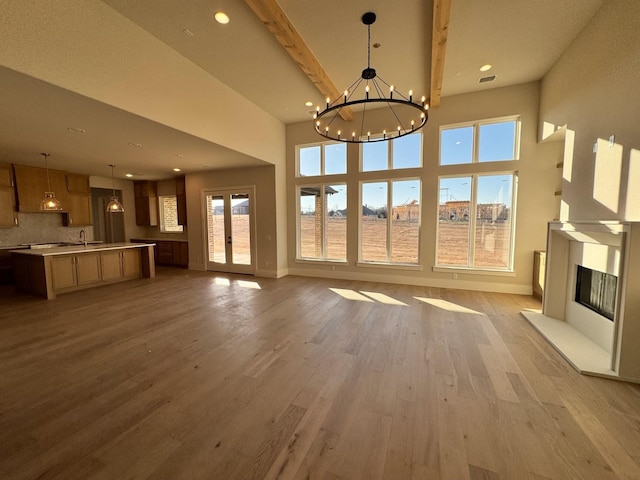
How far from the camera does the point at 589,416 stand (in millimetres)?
2016

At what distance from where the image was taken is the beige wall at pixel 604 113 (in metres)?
2.67

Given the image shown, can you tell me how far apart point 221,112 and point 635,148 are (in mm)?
5582

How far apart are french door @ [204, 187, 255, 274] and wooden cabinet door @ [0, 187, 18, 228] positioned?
4292 millimetres

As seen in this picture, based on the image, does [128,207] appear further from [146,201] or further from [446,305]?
[446,305]

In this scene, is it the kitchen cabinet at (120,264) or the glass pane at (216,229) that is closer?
the kitchen cabinet at (120,264)

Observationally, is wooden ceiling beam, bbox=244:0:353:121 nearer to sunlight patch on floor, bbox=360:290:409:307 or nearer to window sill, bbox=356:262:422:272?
window sill, bbox=356:262:422:272

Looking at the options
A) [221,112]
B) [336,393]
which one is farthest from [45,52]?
[336,393]

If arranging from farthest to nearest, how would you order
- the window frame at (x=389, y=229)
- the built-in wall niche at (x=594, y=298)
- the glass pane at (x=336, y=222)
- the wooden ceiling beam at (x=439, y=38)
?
the glass pane at (x=336, y=222) < the window frame at (x=389, y=229) < the wooden ceiling beam at (x=439, y=38) < the built-in wall niche at (x=594, y=298)

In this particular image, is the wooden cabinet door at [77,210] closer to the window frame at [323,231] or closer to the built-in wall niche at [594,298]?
the window frame at [323,231]

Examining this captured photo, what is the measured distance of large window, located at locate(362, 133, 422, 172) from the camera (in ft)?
19.2

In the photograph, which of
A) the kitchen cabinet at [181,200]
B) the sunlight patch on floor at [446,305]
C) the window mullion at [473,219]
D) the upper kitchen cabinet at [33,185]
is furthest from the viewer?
the kitchen cabinet at [181,200]

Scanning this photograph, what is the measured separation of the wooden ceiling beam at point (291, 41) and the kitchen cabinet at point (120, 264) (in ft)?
19.4

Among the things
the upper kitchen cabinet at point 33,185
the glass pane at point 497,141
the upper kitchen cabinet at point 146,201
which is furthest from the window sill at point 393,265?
the upper kitchen cabinet at point 33,185

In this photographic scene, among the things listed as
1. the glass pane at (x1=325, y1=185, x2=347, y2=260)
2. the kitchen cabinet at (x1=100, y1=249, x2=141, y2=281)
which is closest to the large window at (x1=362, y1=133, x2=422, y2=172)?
the glass pane at (x1=325, y1=185, x2=347, y2=260)
